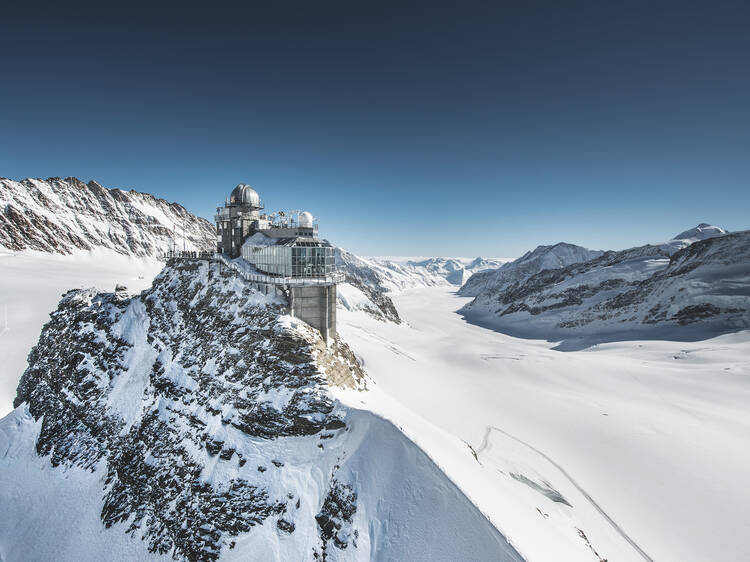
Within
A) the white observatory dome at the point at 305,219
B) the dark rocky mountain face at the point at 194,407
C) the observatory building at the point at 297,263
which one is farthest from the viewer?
the white observatory dome at the point at 305,219

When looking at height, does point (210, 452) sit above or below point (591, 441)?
above

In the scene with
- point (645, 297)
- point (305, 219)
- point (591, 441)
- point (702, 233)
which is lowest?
point (591, 441)

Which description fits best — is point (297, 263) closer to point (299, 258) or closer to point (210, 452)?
point (299, 258)

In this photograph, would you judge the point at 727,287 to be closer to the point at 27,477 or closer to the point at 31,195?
the point at 27,477

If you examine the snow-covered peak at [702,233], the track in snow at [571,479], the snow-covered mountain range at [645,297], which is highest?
the snow-covered peak at [702,233]

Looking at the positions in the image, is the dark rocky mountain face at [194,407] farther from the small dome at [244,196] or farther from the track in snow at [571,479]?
the track in snow at [571,479]

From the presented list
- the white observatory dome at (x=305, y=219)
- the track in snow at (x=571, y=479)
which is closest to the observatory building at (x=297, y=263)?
the white observatory dome at (x=305, y=219)

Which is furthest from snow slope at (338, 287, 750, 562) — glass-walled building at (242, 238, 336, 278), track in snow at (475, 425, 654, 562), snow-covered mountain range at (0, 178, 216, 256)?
snow-covered mountain range at (0, 178, 216, 256)

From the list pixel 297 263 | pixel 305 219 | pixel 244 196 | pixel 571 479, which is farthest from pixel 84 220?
pixel 571 479
